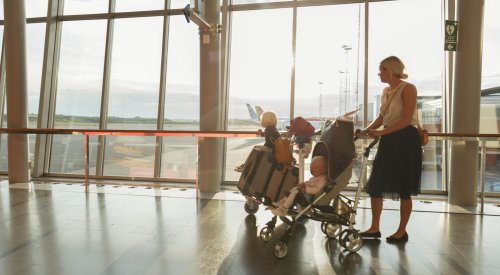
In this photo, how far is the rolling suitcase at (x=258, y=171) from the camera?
3.25 metres

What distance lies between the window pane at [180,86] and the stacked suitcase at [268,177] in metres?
3.51

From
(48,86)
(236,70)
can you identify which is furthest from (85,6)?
(236,70)

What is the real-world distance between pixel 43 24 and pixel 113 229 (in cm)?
573

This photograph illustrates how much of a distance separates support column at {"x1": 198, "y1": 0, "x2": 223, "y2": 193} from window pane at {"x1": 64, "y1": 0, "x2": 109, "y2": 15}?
271 cm

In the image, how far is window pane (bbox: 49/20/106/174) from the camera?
23.2 ft

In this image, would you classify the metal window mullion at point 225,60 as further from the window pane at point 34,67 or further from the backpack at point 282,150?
the window pane at point 34,67

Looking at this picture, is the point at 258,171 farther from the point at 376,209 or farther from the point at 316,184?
the point at 376,209

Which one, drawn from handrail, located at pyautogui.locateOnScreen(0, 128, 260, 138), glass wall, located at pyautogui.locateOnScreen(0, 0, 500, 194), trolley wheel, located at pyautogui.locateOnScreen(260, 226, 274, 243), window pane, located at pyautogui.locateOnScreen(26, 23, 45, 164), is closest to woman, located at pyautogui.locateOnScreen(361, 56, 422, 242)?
trolley wheel, located at pyautogui.locateOnScreen(260, 226, 274, 243)

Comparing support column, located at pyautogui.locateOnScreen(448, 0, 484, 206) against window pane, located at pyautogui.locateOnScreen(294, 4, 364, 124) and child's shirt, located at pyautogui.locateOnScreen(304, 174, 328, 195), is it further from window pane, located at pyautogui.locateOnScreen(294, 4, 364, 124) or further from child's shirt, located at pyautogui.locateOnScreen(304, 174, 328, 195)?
child's shirt, located at pyautogui.locateOnScreen(304, 174, 328, 195)

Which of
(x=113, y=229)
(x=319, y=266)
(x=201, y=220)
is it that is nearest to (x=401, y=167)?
(x=319, y=266)

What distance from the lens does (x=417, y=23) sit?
19.2 feet

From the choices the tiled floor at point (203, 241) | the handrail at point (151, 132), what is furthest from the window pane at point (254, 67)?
the tiled floor at point (203, 241)

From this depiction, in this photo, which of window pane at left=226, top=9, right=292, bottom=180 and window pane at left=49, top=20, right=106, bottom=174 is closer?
window pane at left=226, top=9, right=292, bottom=180

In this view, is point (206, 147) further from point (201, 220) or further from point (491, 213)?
point (491, 213)
